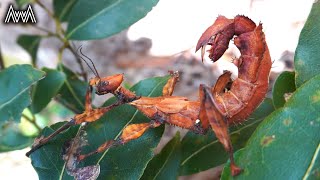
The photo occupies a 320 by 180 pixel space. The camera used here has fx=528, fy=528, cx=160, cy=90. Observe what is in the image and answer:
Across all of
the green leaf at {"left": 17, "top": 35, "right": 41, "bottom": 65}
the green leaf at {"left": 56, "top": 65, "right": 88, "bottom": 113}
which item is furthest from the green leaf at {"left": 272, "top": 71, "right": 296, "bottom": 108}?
the green leaf at {"left": 17, "top": 35, "right": 41, "bottom": 65}

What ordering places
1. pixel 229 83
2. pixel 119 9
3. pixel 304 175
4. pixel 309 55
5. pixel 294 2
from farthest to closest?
pixel 294 2 < pixel 119 9 < pixel 229 83 < pixel 309 55 < pixel 304 175

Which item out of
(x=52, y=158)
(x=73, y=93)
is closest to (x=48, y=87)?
(x=73, y=93)

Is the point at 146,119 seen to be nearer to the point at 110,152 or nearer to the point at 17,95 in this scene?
the point at 110,152

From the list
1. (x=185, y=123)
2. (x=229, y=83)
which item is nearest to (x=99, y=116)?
(x=185, y=123)

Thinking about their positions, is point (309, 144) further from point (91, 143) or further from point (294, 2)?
point (294, 2)

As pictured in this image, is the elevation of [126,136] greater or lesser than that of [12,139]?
greater

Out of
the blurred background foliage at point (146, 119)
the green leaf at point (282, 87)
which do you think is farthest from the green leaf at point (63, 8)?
the green leaf at point (282, 87)
